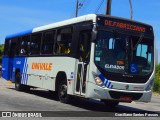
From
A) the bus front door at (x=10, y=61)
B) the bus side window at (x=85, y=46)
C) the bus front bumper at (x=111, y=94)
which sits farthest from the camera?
the bus front door at (x=10, y=61)

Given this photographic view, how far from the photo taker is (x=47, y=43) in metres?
18.9

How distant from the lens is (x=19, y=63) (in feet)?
74.5

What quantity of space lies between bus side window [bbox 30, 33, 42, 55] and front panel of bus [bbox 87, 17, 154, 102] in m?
5.63

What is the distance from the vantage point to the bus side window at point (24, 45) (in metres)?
21.8

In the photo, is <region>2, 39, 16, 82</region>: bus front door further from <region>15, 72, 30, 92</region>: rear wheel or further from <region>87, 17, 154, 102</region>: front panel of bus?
<region>87, 17, 154, 102</region>: front panel of bus

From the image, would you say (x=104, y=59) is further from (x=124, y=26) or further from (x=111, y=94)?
(x=124, y=26)

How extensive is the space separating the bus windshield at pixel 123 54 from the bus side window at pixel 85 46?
0.43 meters

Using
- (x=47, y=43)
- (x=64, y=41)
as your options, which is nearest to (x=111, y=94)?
(x=64, y=41)

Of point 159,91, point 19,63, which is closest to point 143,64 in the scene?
point 19,63

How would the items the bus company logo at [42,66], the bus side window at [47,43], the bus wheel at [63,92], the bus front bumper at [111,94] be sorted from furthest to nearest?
the bus company logo at [42,66] → the bus side window at [47,43] → the bus wheel at [63,92] → the bus front bumper at [111,94]

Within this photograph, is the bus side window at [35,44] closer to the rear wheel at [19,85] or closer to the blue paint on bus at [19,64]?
the blue paint on bus at [19,64]

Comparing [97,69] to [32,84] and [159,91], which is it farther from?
[159,91]

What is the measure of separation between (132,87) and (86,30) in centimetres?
254

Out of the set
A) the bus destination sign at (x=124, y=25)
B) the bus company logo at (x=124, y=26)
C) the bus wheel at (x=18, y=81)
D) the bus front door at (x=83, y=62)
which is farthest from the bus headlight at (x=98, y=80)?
the bus wheel at (x=18, y=81)
